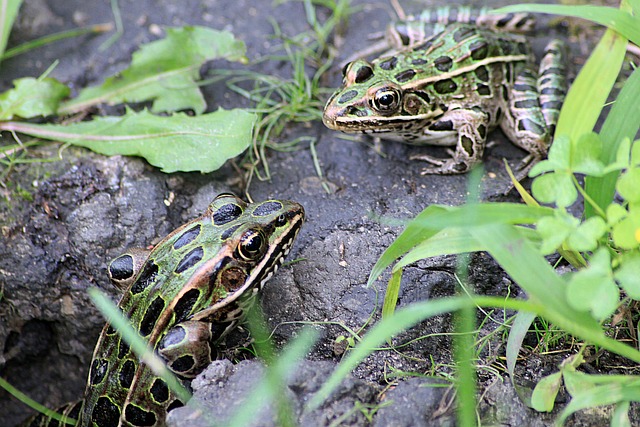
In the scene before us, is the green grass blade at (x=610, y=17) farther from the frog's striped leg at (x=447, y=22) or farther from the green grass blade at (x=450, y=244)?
the frog's striped leg at (x=447, y=22)

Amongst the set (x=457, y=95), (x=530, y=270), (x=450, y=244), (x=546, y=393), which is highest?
(x=530, y=270)

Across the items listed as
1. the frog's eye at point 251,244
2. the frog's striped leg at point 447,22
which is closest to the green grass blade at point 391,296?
the frog's eye at point 251,244

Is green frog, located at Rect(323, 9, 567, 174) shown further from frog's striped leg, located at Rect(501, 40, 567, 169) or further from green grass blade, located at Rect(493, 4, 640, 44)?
green grass blade, located at Rect(493, 4, 640, 44)

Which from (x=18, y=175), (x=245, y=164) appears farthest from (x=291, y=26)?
(x=18, y=175)

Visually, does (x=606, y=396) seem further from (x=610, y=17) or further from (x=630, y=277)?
(x=610, y=17)

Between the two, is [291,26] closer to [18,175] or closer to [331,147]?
[331,147]

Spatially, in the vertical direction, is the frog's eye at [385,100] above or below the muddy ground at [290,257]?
above

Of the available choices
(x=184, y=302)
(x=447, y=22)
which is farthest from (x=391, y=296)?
(x=447, y=22)
